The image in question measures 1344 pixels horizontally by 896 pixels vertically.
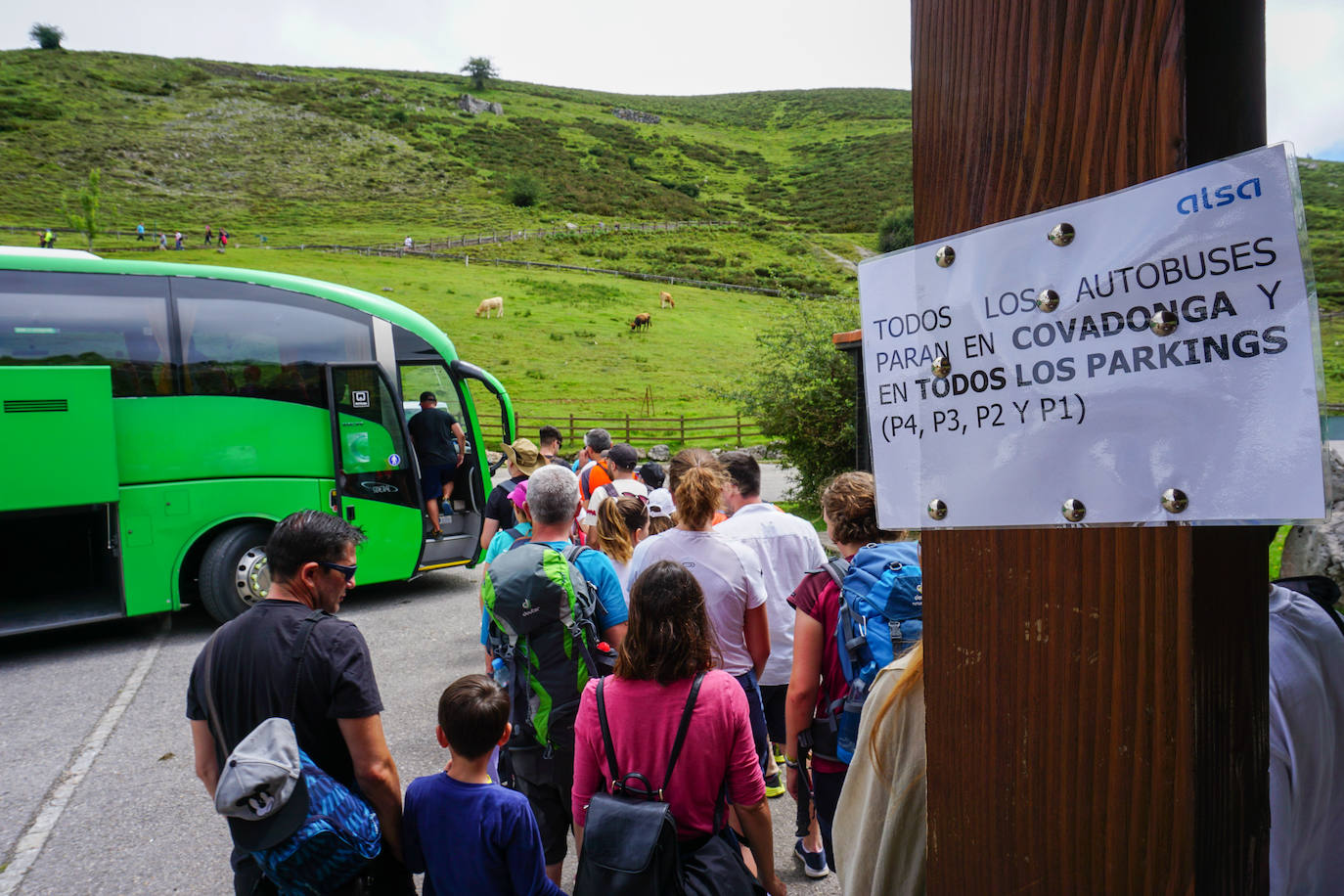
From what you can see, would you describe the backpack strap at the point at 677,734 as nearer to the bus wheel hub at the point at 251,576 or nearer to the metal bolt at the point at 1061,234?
the metal bolt at the point at 1061,234

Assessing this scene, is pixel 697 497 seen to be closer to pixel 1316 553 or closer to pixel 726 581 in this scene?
pixel 726 581

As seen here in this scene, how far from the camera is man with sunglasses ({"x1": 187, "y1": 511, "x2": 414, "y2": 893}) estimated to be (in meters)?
A: 2.34

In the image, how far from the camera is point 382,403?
28.3 ft

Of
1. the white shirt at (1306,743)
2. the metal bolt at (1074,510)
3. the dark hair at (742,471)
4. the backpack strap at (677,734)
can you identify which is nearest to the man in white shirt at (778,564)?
the dark hair at (742,471)

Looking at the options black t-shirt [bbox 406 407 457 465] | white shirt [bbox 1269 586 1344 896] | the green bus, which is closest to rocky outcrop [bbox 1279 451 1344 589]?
white shirt [bbox 1269 586 1344 896]

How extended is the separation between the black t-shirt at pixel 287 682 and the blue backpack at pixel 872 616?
1.56m

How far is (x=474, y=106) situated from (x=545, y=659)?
128 m

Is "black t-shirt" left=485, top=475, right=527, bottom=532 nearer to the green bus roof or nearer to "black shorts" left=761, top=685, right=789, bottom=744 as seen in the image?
"black shorts" left=761, top=685, right=789, bottom=744

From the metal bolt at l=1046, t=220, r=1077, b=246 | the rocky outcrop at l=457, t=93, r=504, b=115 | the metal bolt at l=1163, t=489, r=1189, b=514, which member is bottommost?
the metal bolt at l=1163, t=489, r=1189, b=514

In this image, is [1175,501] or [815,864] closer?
[1175,501]

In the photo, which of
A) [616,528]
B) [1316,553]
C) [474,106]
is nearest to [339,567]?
[616,528]

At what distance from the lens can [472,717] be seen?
2.48m

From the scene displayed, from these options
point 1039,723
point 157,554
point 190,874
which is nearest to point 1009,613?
point 1039,723

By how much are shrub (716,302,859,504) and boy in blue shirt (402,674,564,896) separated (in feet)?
36.1
